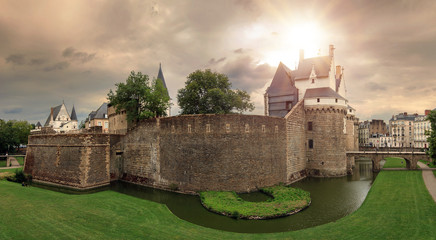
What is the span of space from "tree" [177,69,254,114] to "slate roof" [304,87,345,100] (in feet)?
29.3

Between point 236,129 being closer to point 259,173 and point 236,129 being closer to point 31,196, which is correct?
point 259,173

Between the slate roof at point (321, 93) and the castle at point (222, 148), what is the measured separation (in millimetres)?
133

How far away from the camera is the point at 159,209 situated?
17.2 metres

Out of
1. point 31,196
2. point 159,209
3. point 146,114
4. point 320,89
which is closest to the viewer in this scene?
point 159,209

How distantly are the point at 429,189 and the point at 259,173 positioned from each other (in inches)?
550

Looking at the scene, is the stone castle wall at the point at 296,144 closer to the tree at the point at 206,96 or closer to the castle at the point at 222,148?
the castle at the point at 222,148

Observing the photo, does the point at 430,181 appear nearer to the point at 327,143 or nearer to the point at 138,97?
the point at 327,143

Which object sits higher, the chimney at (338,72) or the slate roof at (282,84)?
the chimney at (338,72)

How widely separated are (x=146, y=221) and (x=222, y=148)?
9.33 meters

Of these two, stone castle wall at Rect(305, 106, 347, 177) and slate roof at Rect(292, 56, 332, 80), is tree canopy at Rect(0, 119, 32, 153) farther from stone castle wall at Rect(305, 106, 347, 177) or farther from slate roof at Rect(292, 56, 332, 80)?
stone castle wall at Rect(305, 106, 347, 177)

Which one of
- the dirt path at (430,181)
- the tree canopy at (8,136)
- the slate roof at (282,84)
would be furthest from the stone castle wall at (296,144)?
the tree canopy at (8,136)

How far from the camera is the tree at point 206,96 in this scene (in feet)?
108

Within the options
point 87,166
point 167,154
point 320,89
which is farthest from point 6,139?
point 320,89

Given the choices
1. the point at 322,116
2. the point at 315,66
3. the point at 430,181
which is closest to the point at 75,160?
the point at 322,116
